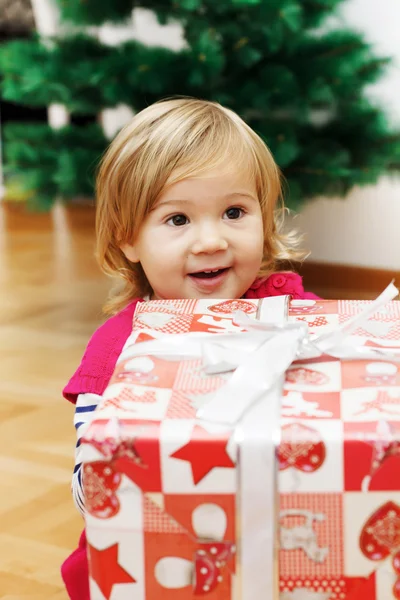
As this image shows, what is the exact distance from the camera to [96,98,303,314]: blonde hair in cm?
95

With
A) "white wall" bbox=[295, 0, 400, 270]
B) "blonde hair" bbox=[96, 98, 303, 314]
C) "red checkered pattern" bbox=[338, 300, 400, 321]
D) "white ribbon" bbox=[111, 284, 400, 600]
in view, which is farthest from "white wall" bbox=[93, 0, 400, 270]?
"white ribbon" bbox=[111, 284, 400, 600]

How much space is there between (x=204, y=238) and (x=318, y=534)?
0.40 metres

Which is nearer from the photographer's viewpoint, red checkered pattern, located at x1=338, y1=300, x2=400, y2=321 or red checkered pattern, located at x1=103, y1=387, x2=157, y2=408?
red checkered pattern, located at x1=103, y1=387, x2=157, y2=408

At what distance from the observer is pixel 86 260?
292cm

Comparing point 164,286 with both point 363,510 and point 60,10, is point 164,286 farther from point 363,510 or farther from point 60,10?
point 60,10

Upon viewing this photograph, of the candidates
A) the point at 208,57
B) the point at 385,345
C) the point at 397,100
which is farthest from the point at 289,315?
Result: the point at 397,100

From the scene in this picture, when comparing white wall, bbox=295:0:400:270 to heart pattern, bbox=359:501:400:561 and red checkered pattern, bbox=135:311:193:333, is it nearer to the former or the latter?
red checkered pattern, bbox=135:311:193:333

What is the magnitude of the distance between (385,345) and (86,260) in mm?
2240

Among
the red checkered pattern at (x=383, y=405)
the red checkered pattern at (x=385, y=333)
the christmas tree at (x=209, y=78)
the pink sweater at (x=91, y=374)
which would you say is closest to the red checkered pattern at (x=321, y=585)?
the red checkered pattern at (x=383, y=405)

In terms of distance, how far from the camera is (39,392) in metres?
1.67

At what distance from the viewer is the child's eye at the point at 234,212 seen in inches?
38.2

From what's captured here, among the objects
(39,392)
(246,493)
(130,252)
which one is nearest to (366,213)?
(39,392)

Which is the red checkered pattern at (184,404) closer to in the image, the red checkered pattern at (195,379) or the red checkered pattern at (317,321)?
the red checkered pattern at (195,379)

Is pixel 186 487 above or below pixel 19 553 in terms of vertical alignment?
above
